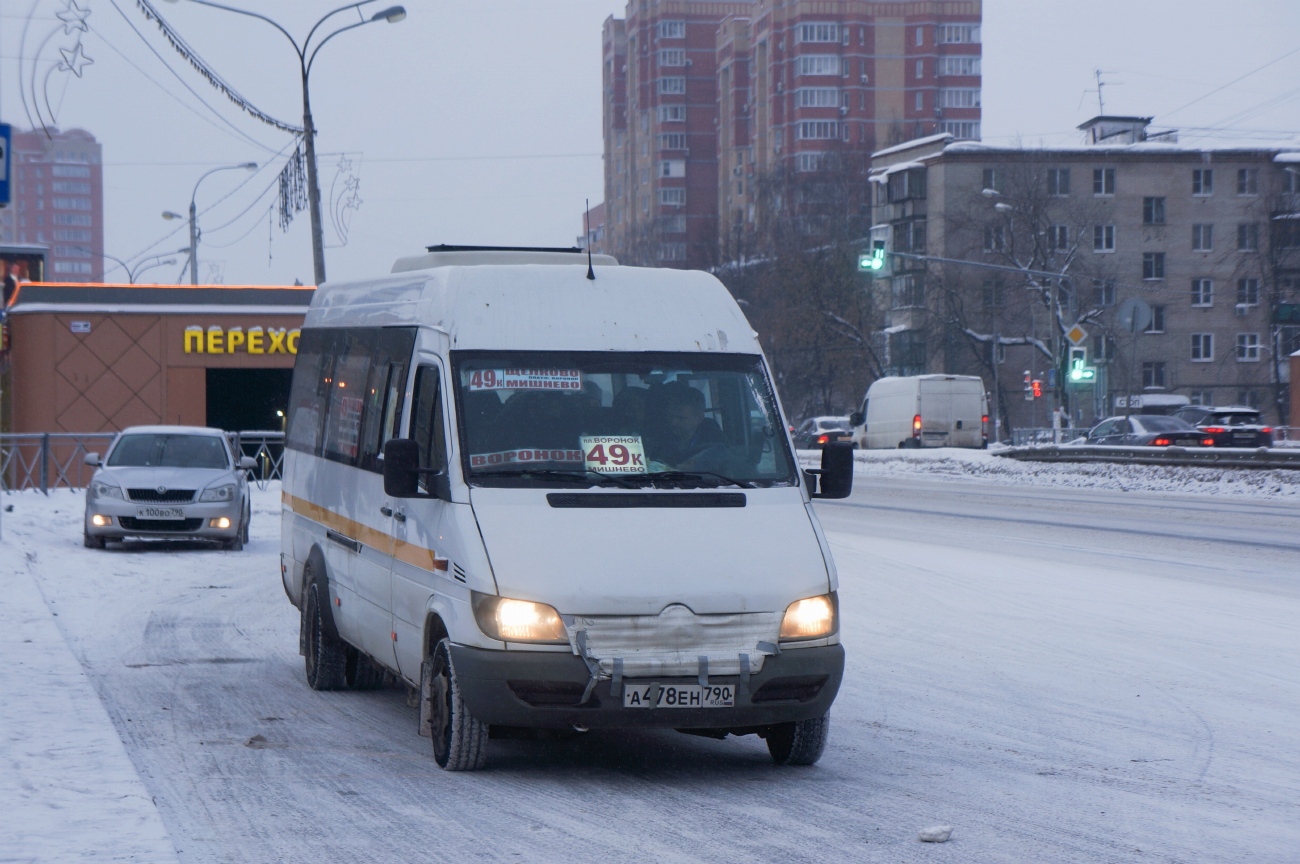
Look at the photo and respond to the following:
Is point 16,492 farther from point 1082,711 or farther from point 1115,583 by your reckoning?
point 1082,711

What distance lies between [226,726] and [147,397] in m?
37.1

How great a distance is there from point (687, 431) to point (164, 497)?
12.6 metres

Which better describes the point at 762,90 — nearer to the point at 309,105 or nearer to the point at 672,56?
the point at 672,56

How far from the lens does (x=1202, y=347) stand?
8269cm

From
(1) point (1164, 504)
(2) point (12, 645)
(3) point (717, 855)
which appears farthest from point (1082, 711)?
(1) point (1164, 504)

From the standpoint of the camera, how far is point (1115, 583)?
14859 millimetres

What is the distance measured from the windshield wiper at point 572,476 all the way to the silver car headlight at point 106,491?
1268 centimetres

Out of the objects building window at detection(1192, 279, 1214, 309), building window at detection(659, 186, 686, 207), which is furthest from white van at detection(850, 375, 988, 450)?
building window at detection(659, 186, 686, 207)

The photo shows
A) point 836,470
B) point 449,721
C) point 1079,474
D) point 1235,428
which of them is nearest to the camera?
point 449,721

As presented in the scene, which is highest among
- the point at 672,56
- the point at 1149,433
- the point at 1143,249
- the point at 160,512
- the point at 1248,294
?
the point at 672,56

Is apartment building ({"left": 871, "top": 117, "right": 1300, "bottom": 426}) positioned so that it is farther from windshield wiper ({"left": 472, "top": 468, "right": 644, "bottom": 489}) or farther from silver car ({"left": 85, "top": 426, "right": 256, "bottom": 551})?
windshield wiper ({"left": 472, "top": 468, "right": 644, "bottom": 489})

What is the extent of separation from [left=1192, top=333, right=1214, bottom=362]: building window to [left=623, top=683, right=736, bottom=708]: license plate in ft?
265

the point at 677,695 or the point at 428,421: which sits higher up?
the point at 428,421

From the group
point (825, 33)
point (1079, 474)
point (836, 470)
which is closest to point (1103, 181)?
point (825, 33)
